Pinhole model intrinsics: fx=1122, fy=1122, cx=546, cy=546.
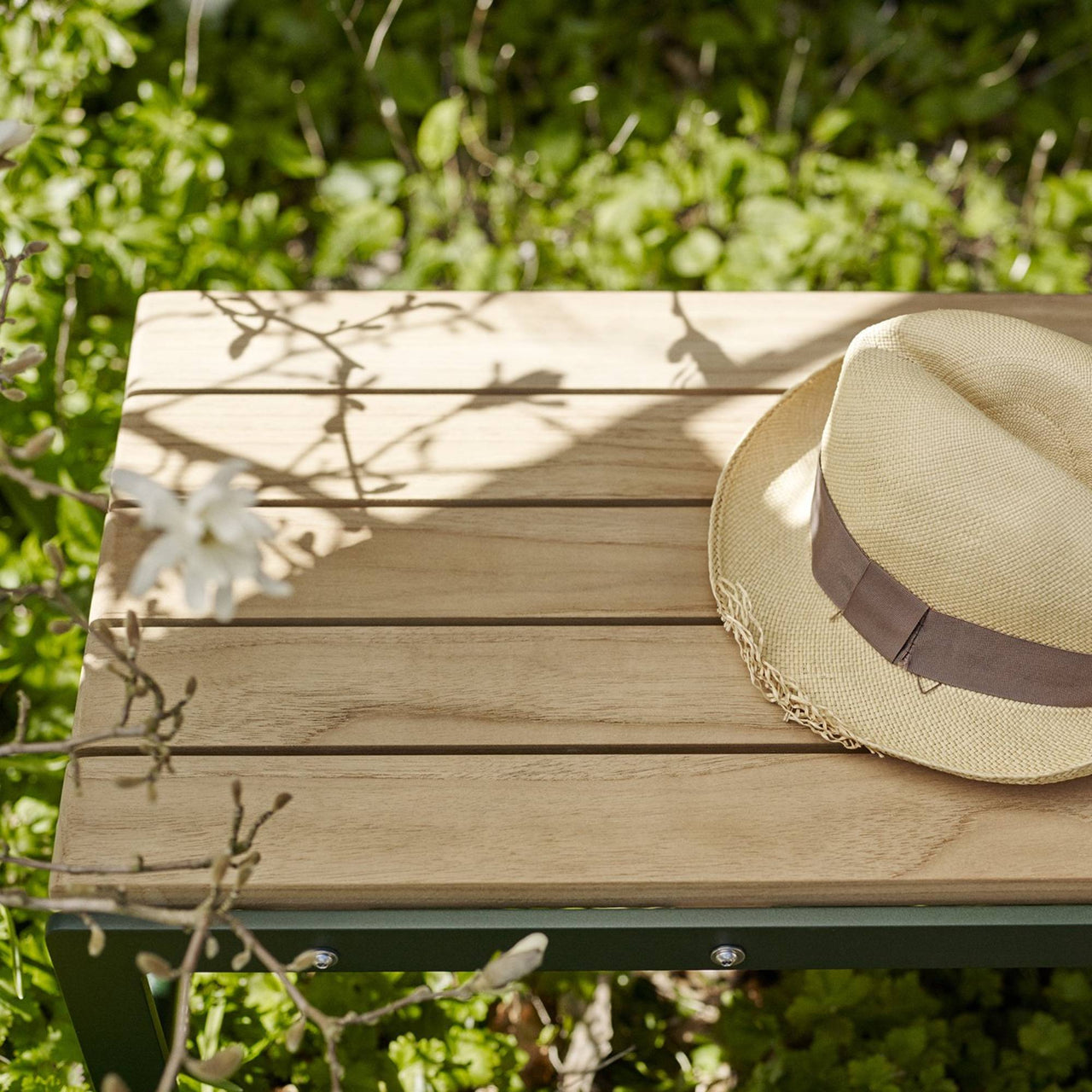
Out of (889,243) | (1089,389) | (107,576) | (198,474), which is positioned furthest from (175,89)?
(1089,389)

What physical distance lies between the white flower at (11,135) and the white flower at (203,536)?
0.37 metres

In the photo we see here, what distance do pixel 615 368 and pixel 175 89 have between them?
1.42 m

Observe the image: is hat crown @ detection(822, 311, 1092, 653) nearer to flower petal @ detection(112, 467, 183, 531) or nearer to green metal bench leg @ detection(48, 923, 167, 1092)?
flower petal @ detection(112, 467, 183, 531)

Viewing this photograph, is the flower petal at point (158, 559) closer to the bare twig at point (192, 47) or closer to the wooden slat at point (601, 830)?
the wooden slat at point (601, 830)

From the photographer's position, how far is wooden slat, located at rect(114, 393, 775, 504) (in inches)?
63.5

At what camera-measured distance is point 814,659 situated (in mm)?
1380

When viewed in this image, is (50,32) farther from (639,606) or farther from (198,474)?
(639,606)

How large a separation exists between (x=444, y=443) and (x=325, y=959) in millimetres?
737

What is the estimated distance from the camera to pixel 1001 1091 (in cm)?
179

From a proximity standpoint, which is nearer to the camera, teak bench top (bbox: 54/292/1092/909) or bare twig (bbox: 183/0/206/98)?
teak bench top (bbox: 54/292/1092/909)

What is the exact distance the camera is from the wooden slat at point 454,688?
1.36 metres

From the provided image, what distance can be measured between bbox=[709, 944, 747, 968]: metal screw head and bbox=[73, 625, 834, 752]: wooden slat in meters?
0.23

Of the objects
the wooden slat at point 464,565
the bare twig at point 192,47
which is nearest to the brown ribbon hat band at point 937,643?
the wooden slat at point 464,565

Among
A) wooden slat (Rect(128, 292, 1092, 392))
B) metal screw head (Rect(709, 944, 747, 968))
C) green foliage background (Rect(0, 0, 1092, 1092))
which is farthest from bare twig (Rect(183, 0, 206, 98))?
metal screw head (Rect(709, 944, 747, 968))
